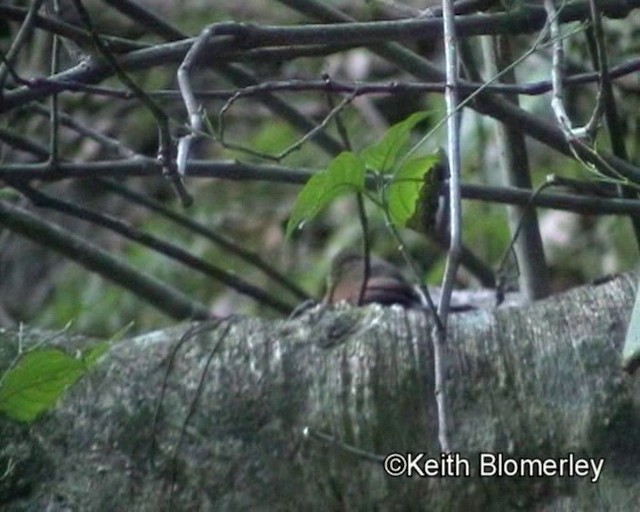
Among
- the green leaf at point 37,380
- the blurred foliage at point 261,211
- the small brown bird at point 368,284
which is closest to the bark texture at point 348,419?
the green leaf at point 37,380

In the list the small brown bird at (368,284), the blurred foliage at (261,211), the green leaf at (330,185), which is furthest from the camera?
the blurred foliage at (261,211)

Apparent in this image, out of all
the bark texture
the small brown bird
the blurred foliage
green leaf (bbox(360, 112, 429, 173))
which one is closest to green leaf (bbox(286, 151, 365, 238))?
green leaf (bbox(360, 112, 429, 173))

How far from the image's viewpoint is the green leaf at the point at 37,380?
119cm

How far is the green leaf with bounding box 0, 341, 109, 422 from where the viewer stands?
3.90 ft

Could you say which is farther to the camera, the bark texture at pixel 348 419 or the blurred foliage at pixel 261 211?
the blurred foliage at pixel 261 211

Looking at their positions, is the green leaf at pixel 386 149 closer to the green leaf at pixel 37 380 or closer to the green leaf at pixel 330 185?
the green leaf at pixel 330 185

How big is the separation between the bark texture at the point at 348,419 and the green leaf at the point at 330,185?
0.16 m

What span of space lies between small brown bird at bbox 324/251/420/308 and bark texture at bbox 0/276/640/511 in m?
0.35

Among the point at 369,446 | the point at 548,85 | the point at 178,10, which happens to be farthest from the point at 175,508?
the point at 178,10

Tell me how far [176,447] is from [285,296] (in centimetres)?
211

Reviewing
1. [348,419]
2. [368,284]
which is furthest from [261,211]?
[348,419]

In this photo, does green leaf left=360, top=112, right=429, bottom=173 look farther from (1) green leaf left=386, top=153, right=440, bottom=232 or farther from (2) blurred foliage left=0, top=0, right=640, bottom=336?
(2) blurred foliage left=0, top=0, right=640, bottom=336

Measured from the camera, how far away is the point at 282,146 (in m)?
3.48

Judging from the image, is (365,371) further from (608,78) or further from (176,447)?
Result: (608,78)
